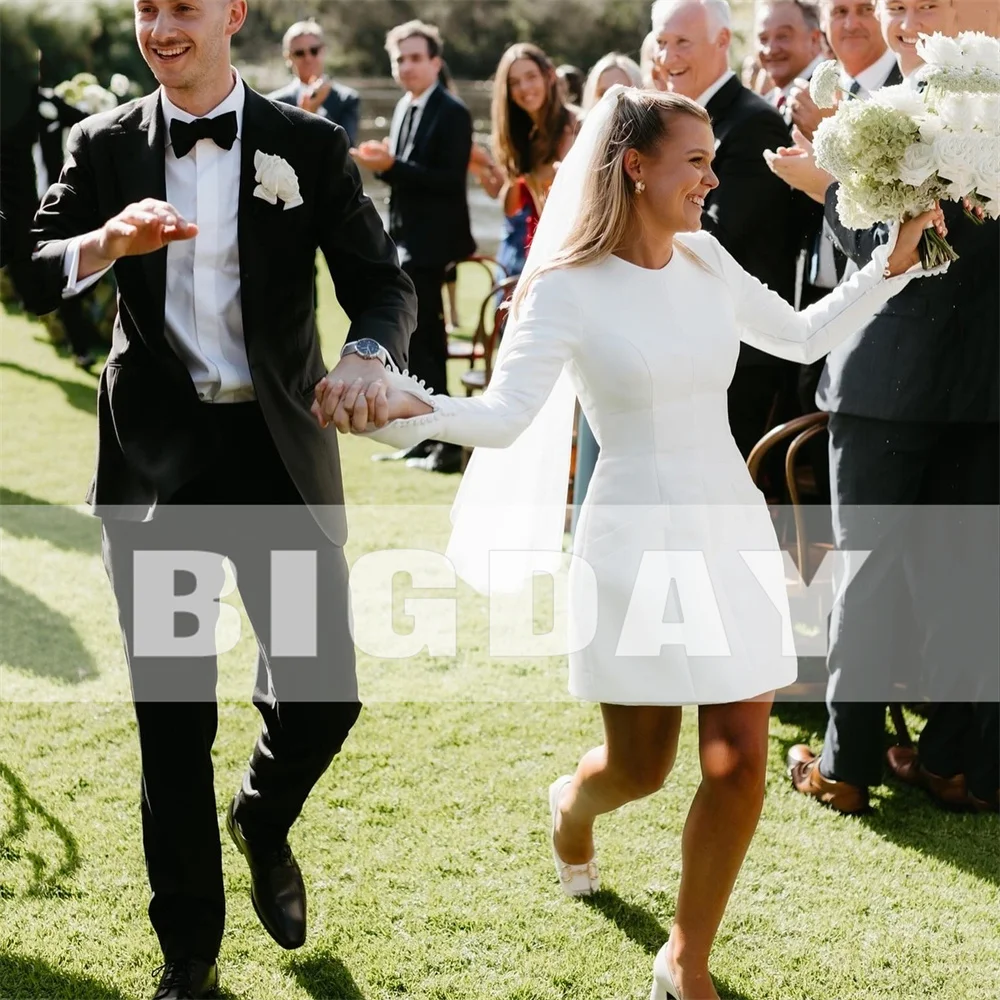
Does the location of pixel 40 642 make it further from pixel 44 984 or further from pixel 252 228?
pixel 252 228

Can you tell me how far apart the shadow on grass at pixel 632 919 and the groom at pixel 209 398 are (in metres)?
0.87

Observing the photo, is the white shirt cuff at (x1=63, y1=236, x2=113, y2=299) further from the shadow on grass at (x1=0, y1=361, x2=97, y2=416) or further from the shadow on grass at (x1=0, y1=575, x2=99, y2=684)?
the shadow on grass at (x1=0, y1=361, x2=97, y2=416)

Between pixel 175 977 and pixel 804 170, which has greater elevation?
pixel 804 170

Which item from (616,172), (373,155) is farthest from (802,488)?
(373,155)

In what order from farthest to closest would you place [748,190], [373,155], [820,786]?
1. [373,155]
2. [748,190]
3. [820,786]

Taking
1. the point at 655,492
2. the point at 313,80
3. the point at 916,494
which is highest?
the point at 313,80

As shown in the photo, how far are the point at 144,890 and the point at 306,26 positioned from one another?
7.42 metres

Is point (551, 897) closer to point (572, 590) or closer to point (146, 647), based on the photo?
point (572, 590)

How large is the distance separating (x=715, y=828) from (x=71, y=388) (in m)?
7.90

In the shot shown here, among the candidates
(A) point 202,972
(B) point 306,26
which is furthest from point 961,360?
(B) point 306,26

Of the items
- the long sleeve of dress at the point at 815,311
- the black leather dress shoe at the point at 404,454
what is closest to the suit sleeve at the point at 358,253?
the long sleeve of dress at the point at 815,311

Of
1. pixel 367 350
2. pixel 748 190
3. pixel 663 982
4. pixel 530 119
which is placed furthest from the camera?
pixel 530 119

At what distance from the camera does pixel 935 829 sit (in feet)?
12.6

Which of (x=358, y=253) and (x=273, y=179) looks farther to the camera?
(x=358, y=253)
